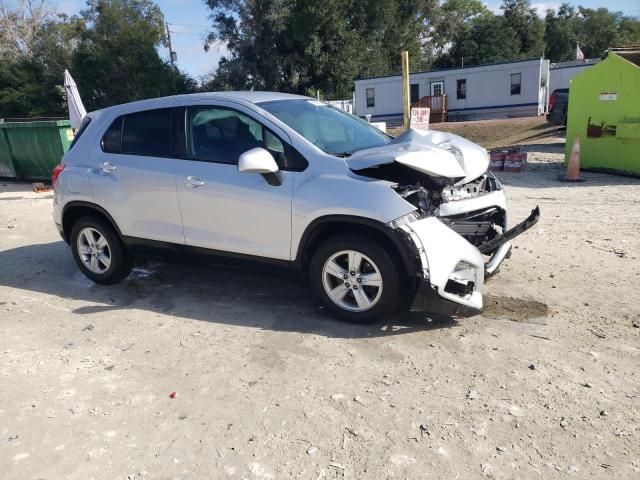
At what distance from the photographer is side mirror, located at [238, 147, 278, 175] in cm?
409

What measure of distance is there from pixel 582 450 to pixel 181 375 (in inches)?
98.8

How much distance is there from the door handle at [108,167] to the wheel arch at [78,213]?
377mm

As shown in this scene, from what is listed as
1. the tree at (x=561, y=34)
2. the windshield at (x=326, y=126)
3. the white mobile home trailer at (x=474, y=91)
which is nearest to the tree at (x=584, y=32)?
the tree at (x=561, y=34)

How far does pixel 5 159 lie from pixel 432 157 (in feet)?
44.2

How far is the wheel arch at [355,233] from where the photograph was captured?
12.7 ft

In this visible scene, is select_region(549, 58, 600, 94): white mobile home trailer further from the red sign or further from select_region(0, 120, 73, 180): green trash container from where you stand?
select_region(0, 120, 73, 180): green trash container

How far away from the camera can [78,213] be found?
5.69 m

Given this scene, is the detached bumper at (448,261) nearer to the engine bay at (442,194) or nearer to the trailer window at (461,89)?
the engine bay at (442,194)

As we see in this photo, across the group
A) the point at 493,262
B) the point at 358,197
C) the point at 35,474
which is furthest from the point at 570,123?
the point at 35,474

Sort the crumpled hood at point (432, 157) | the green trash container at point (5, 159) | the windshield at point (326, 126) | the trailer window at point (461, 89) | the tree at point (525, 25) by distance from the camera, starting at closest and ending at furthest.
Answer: the crumpled hood at point (432, 157) < the windshield at point (326, 126) < the green trash container at point (5, 159) < the trailer window at point (461, 89) < the tree at point (525, 25)

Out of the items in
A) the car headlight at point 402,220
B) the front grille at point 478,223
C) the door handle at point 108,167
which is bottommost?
the front grille at point 478,223

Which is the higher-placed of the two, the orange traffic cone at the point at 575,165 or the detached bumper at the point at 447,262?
the detached bumper at the point at 447,262

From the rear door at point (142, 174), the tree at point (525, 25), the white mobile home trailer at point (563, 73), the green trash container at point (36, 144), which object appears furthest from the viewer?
the tree at point (525, 25)

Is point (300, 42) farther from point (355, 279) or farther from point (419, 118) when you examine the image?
point (355, 279)
